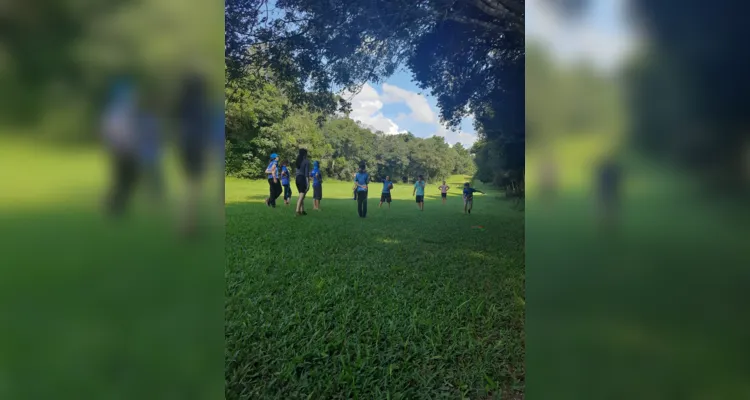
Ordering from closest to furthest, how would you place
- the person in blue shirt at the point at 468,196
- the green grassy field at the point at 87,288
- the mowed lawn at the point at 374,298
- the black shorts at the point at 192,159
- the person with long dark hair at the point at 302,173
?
the green grassy field at the point at 87,288
the black shorts at the point at 192,159
the mowed lawn at the point at 374,298
the person with long dark hair at the point at 302,173
the person in blue shirt at the point at 468,196

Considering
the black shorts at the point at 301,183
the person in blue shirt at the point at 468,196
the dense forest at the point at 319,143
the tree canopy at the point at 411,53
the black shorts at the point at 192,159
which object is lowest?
the person in blue shirt at the point at 468,196

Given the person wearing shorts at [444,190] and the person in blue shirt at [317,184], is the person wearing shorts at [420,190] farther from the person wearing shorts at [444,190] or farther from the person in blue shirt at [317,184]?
the person in blue shirt at [317,184]

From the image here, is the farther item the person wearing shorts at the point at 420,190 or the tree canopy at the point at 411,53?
the person wearing shorts at the point at 420,190

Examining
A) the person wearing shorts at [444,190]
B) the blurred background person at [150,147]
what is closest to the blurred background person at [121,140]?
the blurred background person at [150,147]

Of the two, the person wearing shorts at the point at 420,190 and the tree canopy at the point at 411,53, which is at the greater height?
the tree canopy at the point at 411,53

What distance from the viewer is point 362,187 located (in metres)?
2.69

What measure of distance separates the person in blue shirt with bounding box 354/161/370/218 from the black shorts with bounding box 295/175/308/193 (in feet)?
1.31

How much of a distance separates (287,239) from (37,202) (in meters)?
1.55

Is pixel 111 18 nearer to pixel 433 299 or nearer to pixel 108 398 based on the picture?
pixel 108 398

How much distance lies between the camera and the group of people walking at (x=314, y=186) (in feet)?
8.44

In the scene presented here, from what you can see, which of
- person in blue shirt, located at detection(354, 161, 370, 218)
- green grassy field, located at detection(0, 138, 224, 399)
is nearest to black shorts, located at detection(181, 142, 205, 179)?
green grassy field, located at detection(0, 138, 224, 399)

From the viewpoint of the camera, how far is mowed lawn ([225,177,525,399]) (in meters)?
2.18

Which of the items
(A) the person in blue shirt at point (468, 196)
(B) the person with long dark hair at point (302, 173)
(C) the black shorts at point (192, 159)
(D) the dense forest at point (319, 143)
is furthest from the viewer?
(A) the person in blue shirt at point (468, 196)

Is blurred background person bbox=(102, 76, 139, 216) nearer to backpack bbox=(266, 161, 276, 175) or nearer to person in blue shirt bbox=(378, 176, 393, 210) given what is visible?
backpack bbox=(266, 161, 276, 175)
